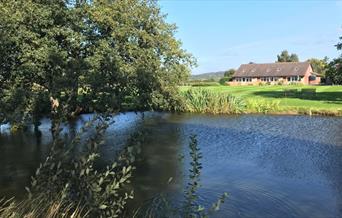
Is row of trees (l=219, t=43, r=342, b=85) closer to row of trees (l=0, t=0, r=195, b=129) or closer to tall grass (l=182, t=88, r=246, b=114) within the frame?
tall grass (l=182, t=88, r=246, b=114)

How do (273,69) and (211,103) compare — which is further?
(273,69)

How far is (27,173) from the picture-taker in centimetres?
1550

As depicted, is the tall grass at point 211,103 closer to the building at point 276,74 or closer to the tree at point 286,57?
the building at point 276,74

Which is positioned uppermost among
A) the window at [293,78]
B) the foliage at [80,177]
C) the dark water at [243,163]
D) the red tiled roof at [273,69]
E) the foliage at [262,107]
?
the red tiled roof at [273,69]

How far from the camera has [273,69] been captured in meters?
98.8

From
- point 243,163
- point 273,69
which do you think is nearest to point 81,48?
point 243,163

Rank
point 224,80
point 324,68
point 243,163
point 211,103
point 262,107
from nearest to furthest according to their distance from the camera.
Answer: point 243,163 → point 262,107 → point 211,103 → point 324,68 → point 224,80

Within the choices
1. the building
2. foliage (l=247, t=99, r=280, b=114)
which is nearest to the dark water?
foliage (l=247, t=99, r=280, b=114)

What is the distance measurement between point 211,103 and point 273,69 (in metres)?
65.8

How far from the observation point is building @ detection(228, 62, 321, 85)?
9456cm

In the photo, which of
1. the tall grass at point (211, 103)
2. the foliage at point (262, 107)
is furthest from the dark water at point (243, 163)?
the tall grass at point (211, 103)

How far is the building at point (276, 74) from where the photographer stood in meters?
94.6

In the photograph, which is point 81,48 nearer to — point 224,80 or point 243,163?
point 243,163

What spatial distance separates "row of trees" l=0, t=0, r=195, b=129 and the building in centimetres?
7242
